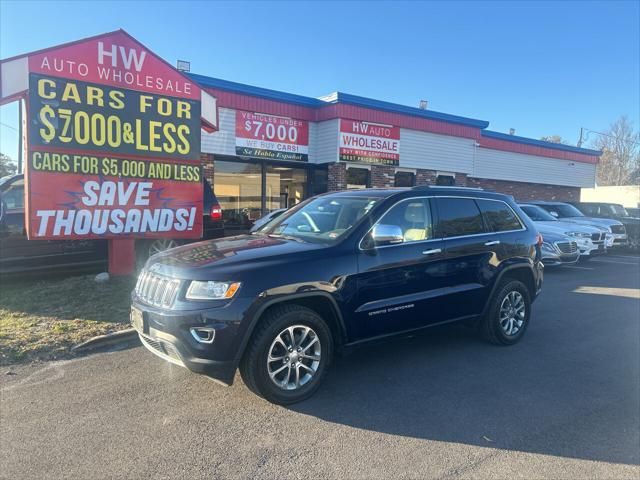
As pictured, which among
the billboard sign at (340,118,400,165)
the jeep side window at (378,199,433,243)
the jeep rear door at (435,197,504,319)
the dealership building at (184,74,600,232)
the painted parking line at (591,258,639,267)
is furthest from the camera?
the billboard sign at (340,118,400,165)

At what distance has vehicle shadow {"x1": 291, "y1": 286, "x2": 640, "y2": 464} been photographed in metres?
3.44

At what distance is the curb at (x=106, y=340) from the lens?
5.18 m

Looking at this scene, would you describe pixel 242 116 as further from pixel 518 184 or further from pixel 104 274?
pixel 518 184

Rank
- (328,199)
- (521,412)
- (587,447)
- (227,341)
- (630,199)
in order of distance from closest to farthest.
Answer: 1. (587,447)
2. (227,341)
3. (521,412)
4. (328,199)
5. (630,199)

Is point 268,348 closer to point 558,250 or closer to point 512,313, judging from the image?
point 512,313

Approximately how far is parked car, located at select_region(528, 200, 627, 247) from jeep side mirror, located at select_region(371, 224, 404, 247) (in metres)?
11.6

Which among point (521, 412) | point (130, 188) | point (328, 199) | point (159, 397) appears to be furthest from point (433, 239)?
point (130, 188)

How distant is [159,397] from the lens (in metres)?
4.02

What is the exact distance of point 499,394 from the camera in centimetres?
413

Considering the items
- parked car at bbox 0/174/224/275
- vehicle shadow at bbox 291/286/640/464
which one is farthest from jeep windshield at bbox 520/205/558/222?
parked car at bbox 0/174/224/275

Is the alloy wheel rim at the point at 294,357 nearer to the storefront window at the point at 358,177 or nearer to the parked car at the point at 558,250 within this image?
the parked car at the point at 558,250

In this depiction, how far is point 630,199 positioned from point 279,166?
4302cm

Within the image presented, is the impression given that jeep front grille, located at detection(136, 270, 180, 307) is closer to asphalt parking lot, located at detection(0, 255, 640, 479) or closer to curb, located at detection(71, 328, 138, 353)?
asphalt parking lot, located at detection(0, 255, 640, 479)

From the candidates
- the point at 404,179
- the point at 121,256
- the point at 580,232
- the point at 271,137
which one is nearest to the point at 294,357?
the point at 121,256
